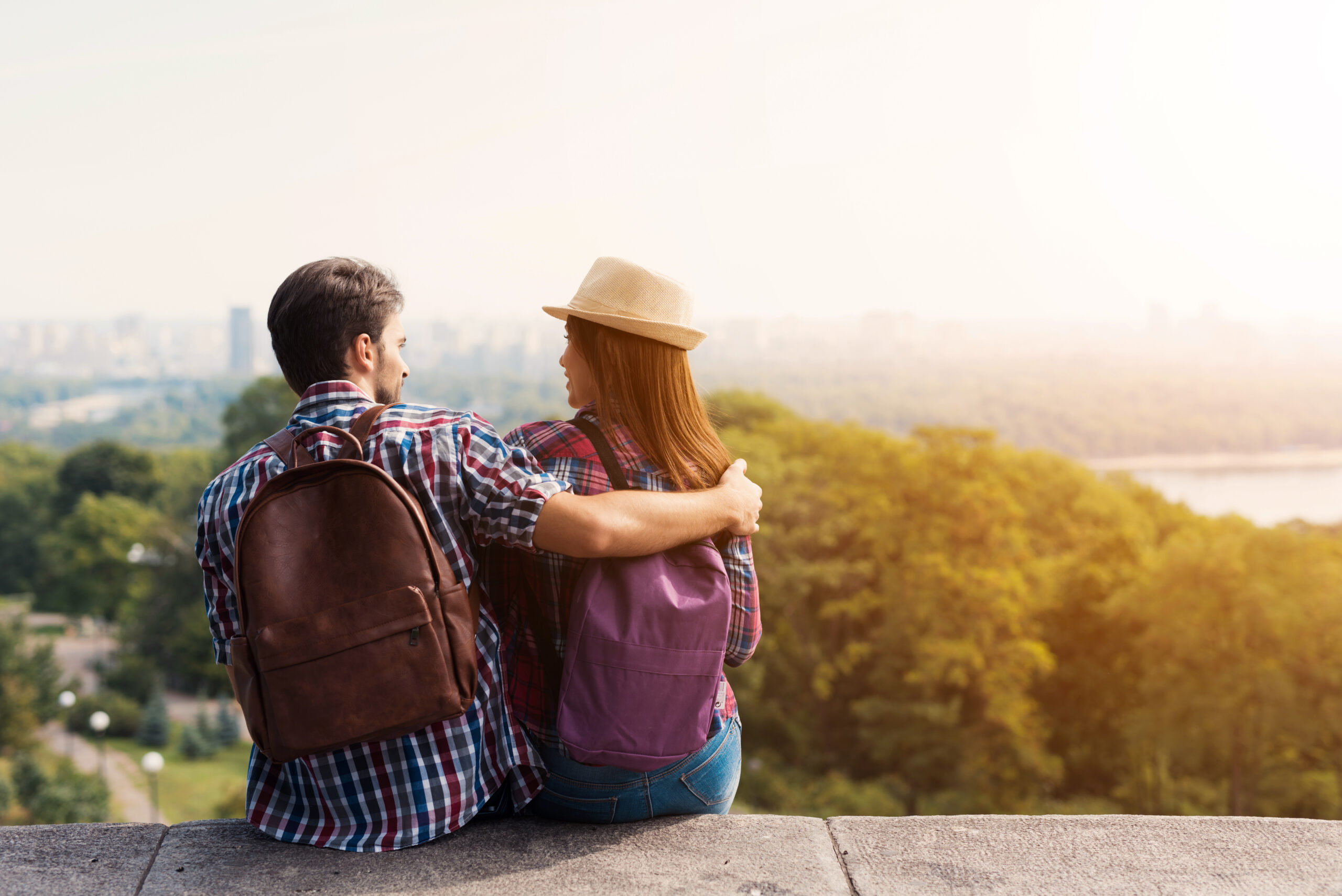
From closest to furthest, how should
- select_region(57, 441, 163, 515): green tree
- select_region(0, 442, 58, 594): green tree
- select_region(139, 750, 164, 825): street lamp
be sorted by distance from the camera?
select_region(139, 750, 164, 825): street lamp
select_region(0, 442, 58, 594): green tree
select_region(57, 441, 163, 515): green tree

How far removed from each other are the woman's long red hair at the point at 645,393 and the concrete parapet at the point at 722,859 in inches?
33.4

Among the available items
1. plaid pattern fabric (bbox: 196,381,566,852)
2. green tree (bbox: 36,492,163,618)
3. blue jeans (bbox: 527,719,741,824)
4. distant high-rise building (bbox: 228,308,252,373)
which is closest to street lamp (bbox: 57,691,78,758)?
green tree (bbox: 36,492,163,618)

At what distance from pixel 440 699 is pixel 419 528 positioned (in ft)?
1.11

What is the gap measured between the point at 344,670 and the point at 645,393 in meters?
0.89

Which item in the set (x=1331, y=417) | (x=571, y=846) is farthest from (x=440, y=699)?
(x=1331, y=417)

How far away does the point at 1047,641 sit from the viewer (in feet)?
74.3

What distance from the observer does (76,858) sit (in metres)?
2.27

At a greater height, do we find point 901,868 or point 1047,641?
point 901,868

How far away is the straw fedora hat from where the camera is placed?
229 cm

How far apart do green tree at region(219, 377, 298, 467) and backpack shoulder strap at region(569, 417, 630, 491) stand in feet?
117

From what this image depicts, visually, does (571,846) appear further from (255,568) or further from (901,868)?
(255,568)

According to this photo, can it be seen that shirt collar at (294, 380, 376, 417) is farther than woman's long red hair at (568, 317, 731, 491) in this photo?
No

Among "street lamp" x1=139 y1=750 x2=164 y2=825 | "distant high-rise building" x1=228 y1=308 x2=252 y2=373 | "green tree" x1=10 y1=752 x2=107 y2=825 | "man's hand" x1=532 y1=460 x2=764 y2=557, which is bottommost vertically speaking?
"street lamp" x1=139 y1=750 x2=164 y2=825

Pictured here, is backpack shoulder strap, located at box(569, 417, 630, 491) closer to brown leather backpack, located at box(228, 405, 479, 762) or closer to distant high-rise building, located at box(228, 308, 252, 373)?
brown leather backpack, located at box(228, 405, 479, 762)
